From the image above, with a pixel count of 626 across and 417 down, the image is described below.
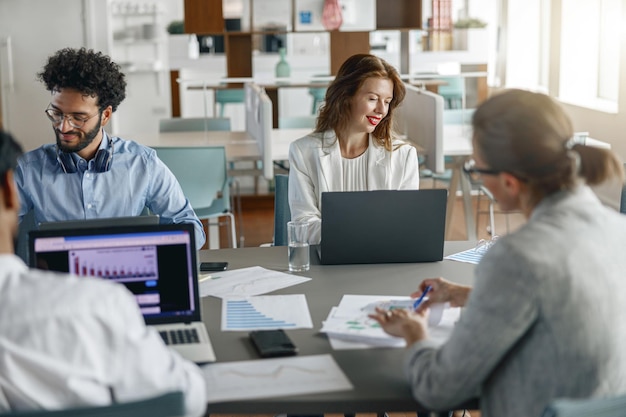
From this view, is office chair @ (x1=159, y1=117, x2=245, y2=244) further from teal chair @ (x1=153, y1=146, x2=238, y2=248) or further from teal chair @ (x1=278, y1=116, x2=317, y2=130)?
teal chair @ (x1=153, y1=146, x2=238, y2=248)

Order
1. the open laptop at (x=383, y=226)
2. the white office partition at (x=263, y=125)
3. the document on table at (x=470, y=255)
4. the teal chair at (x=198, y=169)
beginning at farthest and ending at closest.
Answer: the white office partition at (x=263, y=125), the teal chair at (x=198, y=169), the document on table at (x=470, y=255), the open laptop at (x=383, y=226)

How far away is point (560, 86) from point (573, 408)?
6091mm

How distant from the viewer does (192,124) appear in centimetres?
565

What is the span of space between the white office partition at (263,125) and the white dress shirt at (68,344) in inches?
123

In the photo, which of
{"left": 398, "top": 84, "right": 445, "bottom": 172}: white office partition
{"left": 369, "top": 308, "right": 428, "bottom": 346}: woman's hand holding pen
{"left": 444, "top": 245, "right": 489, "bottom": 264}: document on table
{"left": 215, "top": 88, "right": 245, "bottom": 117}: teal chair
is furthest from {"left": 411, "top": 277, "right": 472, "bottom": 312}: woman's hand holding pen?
{"left": 215, "top": 88, "right": 245, "bottom": 117}: teal chair

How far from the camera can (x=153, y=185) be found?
2666 mm

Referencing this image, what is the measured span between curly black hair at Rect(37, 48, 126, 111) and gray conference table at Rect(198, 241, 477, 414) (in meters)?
0.56

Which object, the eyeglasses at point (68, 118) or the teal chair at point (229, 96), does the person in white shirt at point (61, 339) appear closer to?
the eyeglasses at point (68, 118)

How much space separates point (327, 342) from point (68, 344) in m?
0.69

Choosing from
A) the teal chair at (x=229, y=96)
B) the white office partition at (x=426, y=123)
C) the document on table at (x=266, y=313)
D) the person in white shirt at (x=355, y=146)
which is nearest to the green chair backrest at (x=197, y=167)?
the white office partition at (x=426, y=123)

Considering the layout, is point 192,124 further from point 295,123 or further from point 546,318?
point 546,318

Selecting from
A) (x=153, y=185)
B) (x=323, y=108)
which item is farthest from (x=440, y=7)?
(x=153, y=185)

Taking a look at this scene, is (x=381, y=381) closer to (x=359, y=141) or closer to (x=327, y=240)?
(x=327, y=240)

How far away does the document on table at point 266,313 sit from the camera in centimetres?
189
